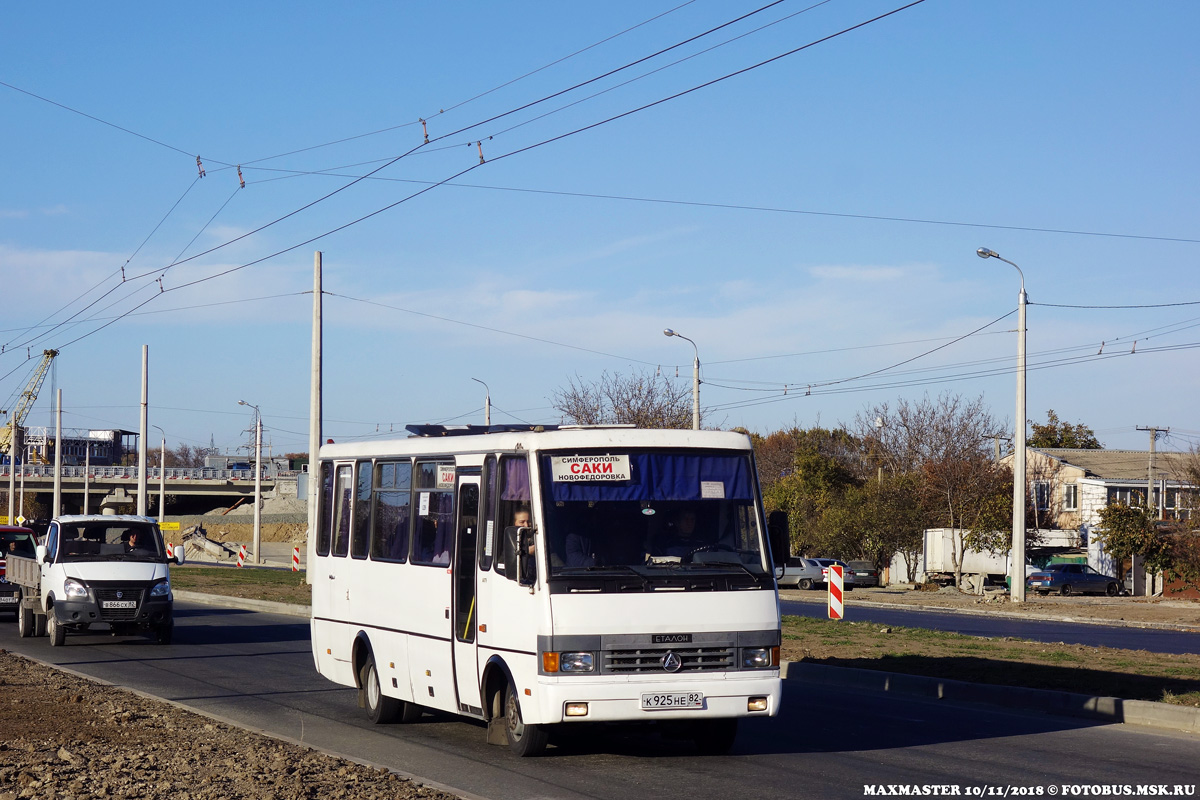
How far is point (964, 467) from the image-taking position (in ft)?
201

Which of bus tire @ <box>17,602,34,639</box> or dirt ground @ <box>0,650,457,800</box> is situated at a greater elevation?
dirt ground @ <box>0,650,457,800</box>

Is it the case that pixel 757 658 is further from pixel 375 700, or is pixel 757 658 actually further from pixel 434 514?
pixel 375 700

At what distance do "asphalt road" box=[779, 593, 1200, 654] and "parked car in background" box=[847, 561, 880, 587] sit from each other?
813 inches

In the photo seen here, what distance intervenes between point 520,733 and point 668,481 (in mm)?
2315

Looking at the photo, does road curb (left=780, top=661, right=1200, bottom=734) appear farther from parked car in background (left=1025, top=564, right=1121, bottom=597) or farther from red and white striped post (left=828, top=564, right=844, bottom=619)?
parked car in background (left=1025, top=564, right=1121, bottom=597)

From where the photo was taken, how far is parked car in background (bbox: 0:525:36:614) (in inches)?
1035

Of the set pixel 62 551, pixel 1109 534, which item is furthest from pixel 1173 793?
pixel 1109 534

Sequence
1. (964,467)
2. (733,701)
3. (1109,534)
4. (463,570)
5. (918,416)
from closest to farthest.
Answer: (733,701), (463,570), (1109,534), (964,467), (918,416)

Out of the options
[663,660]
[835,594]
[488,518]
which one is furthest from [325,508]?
[835,594]

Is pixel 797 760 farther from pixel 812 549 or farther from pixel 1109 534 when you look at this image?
pixel 812 549

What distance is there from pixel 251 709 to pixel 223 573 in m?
37.9

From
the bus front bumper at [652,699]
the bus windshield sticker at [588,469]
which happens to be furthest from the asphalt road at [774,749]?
the bus windshield sticker at [588,469]

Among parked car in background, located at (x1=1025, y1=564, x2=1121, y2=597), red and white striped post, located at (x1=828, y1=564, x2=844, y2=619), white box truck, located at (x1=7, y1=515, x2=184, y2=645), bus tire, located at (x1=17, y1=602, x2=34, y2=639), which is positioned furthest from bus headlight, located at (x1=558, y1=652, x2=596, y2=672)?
parked car in background, located at (x1=1025, y1=564, x2=1121, y2=597)

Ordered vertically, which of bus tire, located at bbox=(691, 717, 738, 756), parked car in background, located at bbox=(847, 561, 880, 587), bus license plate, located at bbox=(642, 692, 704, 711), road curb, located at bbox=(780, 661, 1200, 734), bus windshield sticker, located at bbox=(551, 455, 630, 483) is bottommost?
parked car in background, located at bbox=(847, 561, 880, 587)
